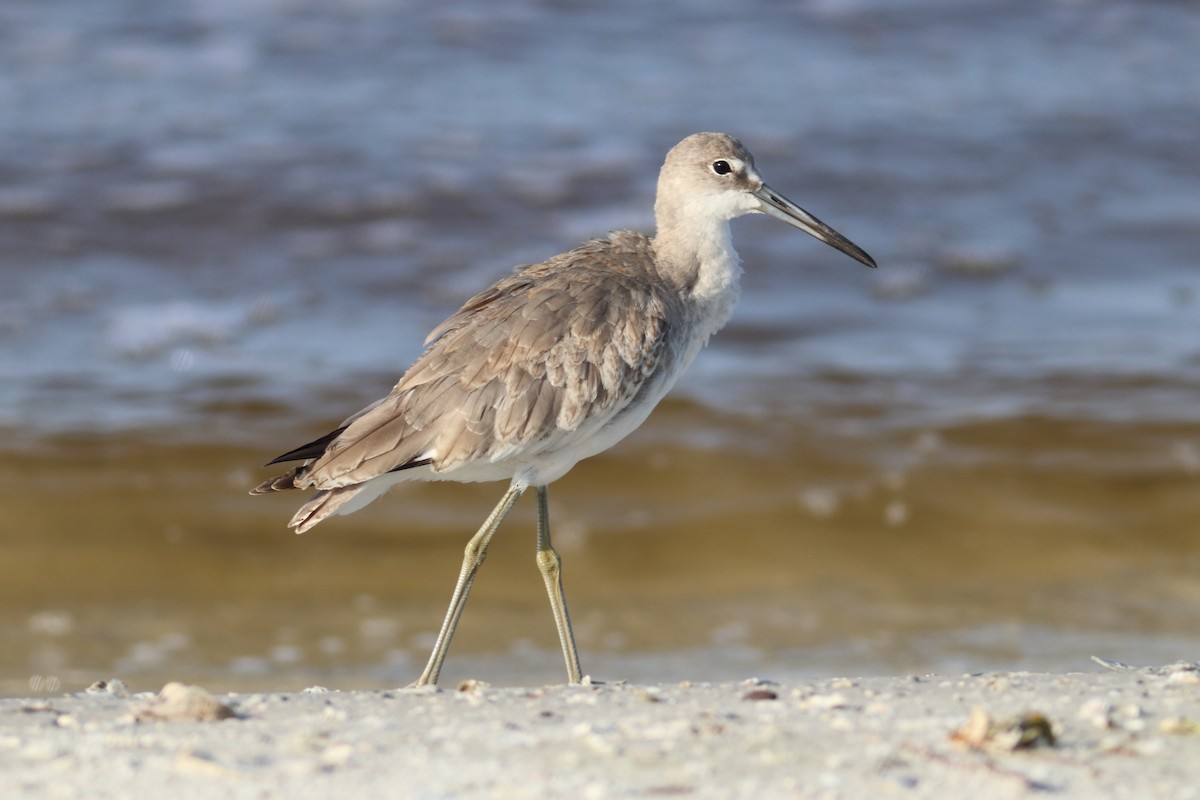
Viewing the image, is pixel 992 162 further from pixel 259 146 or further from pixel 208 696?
pixel 208 696

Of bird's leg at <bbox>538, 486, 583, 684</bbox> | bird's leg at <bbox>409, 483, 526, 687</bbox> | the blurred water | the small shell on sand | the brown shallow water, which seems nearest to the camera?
the small shell on sand

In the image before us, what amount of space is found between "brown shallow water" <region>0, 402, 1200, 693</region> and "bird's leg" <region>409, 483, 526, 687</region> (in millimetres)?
1090

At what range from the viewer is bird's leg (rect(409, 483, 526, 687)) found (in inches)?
206

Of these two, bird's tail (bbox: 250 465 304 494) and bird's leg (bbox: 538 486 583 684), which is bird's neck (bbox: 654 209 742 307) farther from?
bird's tail (bbox: 250 465 304 494)

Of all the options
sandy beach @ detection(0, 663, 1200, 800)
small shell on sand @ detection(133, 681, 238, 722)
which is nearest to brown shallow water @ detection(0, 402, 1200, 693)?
sandy beach @ detection(0, 663, 1200, 800)

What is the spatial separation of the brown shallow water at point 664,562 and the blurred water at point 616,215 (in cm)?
6

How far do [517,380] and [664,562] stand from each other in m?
2.98

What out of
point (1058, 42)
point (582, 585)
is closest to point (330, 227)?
point (582, 585)

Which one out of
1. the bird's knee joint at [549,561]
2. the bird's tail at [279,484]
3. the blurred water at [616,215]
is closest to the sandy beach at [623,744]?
the bird's tail at [279,484]

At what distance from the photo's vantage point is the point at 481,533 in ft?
18.1

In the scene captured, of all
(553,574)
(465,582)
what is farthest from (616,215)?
(465,582)

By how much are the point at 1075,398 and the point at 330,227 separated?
5.21m

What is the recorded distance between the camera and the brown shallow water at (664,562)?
6.86 m

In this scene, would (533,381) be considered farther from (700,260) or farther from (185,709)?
(185,709)
